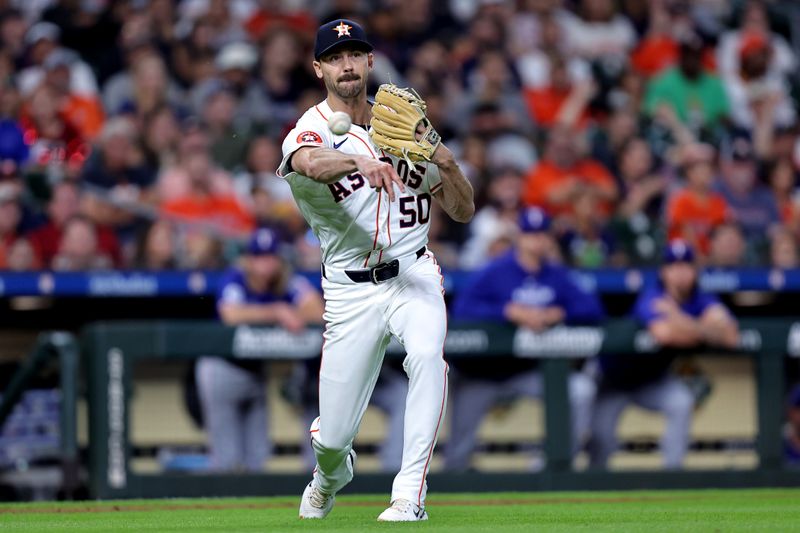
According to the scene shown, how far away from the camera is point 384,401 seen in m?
8.56

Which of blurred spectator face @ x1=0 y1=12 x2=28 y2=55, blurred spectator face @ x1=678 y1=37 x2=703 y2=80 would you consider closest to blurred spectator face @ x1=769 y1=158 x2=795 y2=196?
blurred spectator face @ x1=678 y1=37 x2=703 y2=80

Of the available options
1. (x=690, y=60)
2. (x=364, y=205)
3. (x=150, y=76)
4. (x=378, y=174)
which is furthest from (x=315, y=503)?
(x=690, y=60)

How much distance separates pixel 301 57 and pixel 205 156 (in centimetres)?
180

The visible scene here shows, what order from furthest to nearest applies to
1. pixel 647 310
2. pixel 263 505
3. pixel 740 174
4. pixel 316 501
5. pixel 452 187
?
pixel 740 174, pixel 647 310, pixel 263 505, pixel 316 501, pixel 452 187

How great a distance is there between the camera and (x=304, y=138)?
5559mm

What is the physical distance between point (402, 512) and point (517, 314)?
347 cm

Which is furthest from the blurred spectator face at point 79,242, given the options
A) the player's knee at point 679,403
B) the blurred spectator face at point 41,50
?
the player's knee at point 679,403

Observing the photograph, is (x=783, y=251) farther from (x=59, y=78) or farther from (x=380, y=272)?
(x=59, y=78)

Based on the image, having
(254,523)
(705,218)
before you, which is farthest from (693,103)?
(254,523)

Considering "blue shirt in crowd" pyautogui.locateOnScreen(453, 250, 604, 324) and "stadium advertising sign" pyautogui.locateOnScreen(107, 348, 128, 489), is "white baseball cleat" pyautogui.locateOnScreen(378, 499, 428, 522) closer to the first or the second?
"stadium advertising sign" pyautogui.locateOnScreen(107, 348, 128, 489)

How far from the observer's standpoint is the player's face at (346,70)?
5.74 m

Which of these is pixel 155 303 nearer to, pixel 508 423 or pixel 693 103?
pixel 508 423

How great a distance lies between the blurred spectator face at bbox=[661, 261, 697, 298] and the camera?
9.01 meters

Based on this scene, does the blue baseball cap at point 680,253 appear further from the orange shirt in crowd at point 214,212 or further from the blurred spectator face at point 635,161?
the orange shirt in crowd at point 214,212
